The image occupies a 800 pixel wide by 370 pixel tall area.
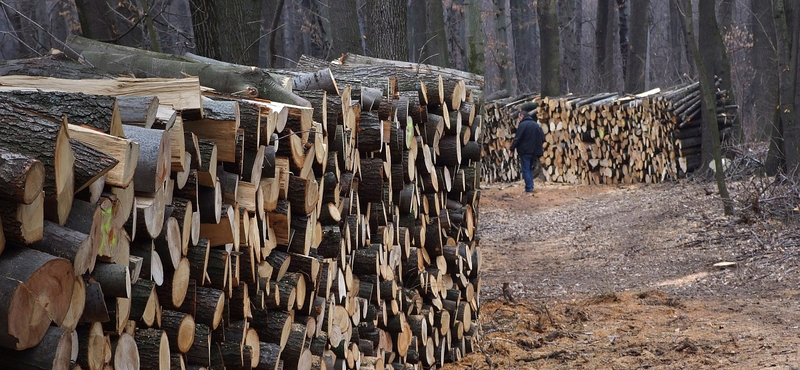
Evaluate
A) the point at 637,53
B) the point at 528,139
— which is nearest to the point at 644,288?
the point at 528,139

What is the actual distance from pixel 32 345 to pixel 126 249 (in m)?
0.62

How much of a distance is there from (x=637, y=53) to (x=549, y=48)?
2701 millimetres

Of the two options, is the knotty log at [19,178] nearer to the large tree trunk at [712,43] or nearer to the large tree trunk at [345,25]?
the large tree trunk at [345,25]

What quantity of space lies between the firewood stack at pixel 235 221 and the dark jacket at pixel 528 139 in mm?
10316

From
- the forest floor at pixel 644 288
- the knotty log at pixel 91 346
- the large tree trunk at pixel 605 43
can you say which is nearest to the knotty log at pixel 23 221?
the knotty log at pixel 91 346

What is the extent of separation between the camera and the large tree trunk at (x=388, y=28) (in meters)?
11.7

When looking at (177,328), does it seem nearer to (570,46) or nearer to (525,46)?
(570,46)

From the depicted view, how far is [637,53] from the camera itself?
23078 millimetres

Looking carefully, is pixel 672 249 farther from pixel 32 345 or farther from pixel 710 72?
pixel 32 345

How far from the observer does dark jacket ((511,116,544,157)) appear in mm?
17156

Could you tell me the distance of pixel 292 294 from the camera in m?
4.14

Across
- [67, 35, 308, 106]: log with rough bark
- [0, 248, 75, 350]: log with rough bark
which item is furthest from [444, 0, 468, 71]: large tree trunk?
[0, 248, 75, 350]: log with rough bark

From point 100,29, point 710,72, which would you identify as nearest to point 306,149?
point 100,29

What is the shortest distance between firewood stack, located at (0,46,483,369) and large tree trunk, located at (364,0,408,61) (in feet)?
16.1
